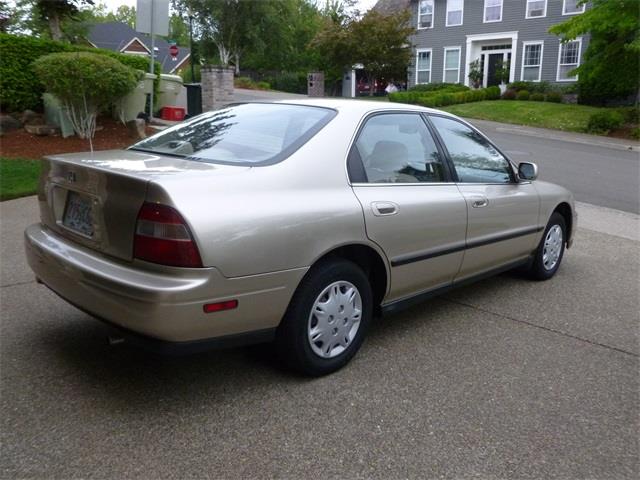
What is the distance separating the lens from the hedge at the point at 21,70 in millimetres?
11305

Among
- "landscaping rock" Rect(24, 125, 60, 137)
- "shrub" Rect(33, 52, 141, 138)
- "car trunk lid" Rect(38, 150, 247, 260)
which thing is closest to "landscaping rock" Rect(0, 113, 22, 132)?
"landscaping rock" Rect(24, 125, 60, 137)

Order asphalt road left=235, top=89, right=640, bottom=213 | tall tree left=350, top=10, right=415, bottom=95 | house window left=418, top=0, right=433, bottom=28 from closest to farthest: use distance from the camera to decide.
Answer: asphalt road left=235, top=89, right=640, bottom=213
tall tree left=350, top=10, right=415, bottom=95
house window left=418, top=0, right=433, bottom=28

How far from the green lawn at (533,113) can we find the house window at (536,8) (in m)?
5.31

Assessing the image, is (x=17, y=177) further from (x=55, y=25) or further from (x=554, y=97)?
(x=554, y=97)

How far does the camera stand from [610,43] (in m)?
22.4

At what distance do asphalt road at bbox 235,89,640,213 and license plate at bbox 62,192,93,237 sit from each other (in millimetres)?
3282

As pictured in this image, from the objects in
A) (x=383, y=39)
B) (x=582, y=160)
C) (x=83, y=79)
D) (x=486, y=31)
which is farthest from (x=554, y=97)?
(x=83, y=79)

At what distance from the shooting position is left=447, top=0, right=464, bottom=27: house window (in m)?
33.0

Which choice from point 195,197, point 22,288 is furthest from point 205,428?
point 22,288

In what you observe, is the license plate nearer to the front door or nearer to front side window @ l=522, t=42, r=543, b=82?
front side window @ l=522, t=42, r=543, b=82

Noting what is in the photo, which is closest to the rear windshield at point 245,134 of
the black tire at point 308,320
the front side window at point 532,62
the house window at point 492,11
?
the black tire at point 308,320

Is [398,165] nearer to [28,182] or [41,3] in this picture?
[28,182]

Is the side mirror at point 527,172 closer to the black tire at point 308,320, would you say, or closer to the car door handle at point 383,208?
the car door handle at point 383,208

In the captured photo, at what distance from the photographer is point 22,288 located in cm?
485
